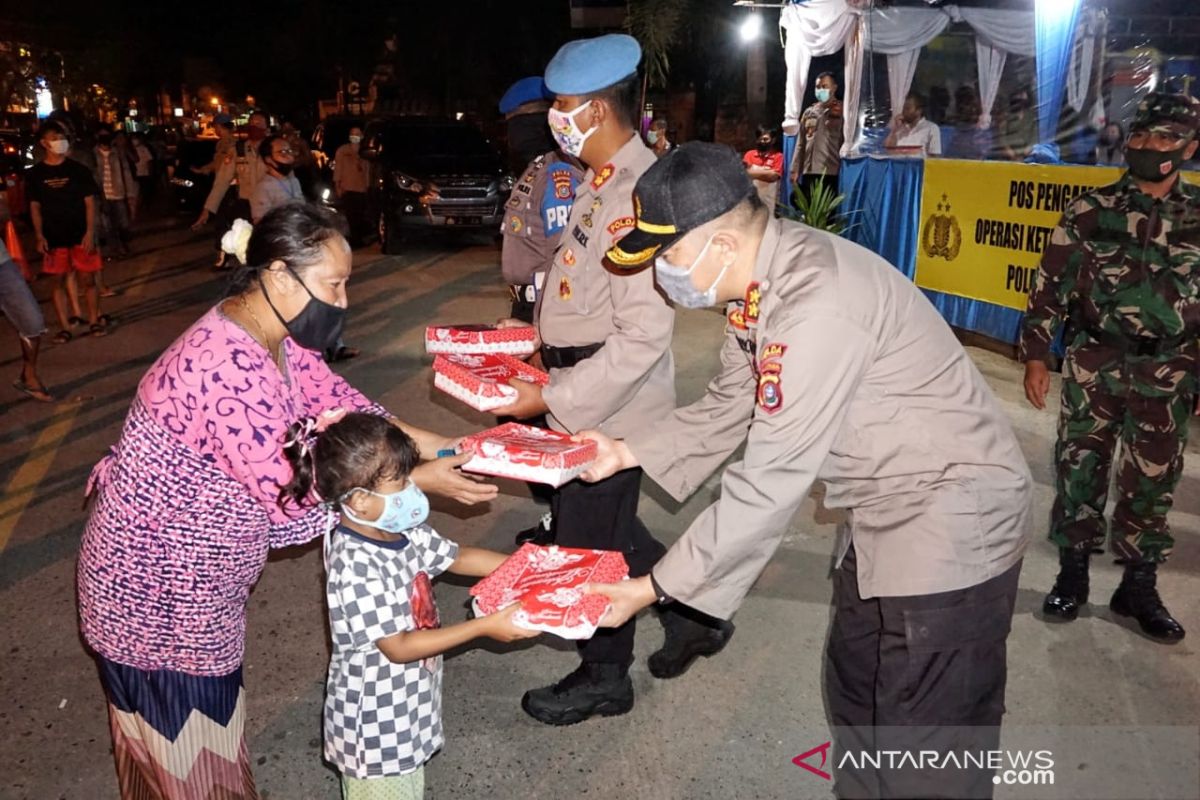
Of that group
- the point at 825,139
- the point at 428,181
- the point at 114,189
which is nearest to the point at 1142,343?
the point at 825,139

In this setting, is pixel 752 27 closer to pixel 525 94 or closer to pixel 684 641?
pixel 525 94

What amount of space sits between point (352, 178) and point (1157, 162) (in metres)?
12.2

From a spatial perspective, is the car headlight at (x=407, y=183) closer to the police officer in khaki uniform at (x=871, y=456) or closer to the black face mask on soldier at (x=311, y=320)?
the black face mask on soldier at (x=311, y=320)

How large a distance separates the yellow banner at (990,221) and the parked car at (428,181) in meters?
7.29

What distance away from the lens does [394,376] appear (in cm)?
770

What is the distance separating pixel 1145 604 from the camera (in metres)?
3.85

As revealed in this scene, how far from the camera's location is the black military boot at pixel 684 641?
3.60 metres

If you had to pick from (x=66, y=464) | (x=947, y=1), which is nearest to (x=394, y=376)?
(x=66, y=464)

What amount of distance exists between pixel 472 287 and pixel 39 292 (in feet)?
17.3

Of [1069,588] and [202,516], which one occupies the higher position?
[202,516]

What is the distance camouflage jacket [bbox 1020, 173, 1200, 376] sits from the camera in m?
3.57

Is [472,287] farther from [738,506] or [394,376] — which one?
[738,506]

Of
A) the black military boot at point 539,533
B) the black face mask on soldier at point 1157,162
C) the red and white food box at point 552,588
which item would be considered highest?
the black face mask on soldier at point 1157,162

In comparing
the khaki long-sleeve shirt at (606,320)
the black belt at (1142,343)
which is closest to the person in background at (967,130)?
the black belt at (1142,343)
